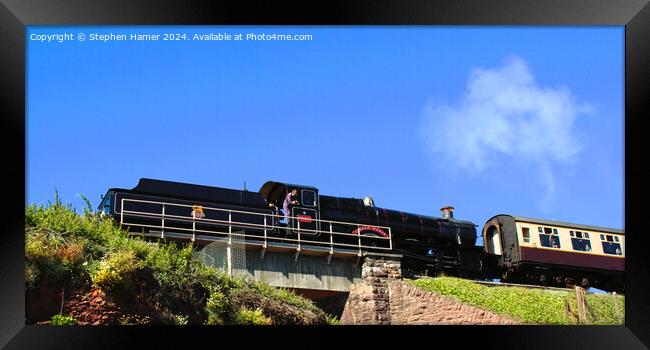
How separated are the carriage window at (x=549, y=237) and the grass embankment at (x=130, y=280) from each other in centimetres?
1077

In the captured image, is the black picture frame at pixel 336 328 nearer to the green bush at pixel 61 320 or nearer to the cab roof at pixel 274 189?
the green bush at pixel 61 320

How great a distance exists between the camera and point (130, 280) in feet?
65.4

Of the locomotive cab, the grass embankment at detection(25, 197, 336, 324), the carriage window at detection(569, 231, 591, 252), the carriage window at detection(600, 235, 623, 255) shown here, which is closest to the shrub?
the grass embankment at detection(25, 197, 336, 324)

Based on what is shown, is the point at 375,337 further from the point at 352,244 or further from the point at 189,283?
the point at 352,244

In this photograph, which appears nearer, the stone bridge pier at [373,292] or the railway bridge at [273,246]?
the railway bridge at [273,246]

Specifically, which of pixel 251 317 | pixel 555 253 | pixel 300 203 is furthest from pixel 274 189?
pixel 555 253

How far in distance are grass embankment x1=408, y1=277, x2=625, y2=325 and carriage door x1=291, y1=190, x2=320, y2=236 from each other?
363 cm

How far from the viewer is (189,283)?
2142 cm

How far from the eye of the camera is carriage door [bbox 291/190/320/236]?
87.7ft

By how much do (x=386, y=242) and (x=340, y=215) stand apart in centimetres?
201

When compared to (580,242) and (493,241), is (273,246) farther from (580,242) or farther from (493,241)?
(580,242)

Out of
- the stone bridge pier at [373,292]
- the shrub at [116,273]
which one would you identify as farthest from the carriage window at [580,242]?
the shrub at [116,273]

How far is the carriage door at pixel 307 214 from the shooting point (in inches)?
1052

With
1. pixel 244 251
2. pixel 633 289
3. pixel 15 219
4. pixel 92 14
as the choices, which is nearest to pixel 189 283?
pixel 244 251
